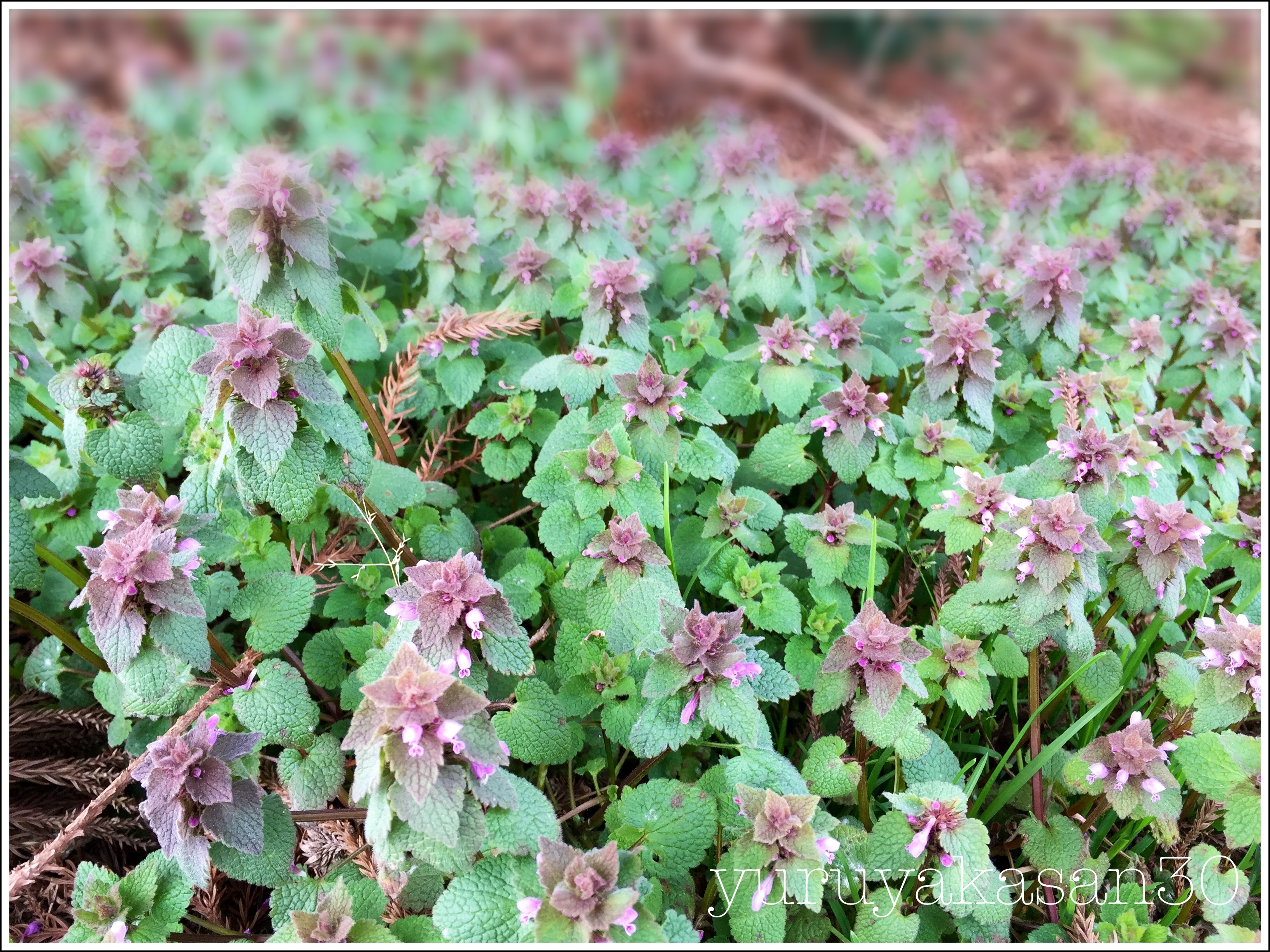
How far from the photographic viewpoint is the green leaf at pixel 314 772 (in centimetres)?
159

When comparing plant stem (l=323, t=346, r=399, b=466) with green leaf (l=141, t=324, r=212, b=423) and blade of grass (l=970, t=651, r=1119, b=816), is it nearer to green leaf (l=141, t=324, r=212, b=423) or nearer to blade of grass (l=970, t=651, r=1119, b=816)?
green leaf (l=141, t=324, r=212, b=423)

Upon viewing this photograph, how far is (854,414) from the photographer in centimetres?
220

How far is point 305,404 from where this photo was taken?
5.18 feet

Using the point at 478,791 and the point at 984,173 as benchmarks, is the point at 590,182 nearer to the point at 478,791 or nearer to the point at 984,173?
the point at 478,791

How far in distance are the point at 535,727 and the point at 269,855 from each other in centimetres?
53

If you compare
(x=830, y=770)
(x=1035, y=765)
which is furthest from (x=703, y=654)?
(x=1035, y=765)

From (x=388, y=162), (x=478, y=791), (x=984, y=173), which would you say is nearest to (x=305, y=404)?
(x=478, y=791)

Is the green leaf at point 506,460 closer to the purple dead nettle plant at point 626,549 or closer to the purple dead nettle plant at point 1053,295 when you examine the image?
the purple dead nettle plant at point 626,549

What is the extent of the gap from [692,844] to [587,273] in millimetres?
1561

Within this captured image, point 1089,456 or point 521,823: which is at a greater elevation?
point 1089,456

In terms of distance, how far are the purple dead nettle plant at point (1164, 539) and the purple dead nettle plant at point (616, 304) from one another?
131 centimetres

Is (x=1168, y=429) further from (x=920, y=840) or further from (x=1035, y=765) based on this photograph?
(x=920, y=840)

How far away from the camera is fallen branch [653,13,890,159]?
20.0 ft

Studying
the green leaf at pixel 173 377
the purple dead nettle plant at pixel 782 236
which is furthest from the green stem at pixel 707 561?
the green leaf at pixel 173 377
